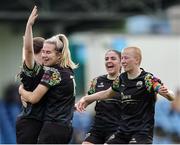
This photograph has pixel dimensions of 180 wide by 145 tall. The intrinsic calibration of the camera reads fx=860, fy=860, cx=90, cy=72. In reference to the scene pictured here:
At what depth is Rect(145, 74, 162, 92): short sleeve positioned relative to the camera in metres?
10.8

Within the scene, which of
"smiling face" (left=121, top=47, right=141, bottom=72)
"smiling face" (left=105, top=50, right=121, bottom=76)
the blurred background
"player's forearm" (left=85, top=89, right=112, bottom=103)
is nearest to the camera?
"smiling face" (left=121, top=47, right=141, bottom=72)

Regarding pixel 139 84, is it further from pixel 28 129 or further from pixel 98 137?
pixel 98 137

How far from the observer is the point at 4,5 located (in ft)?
104

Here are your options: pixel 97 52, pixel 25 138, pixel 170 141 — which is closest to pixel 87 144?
pixel 25 138

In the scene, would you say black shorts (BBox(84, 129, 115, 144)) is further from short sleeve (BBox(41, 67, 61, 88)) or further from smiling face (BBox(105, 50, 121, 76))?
short sleeve (BBox(41, 67, 61, 88))

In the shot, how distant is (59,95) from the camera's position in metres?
10.9

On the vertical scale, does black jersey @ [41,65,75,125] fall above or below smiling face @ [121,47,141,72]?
below

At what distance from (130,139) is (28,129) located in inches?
52.6

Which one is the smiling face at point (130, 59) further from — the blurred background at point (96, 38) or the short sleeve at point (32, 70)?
the blurred background at point (96, 38)


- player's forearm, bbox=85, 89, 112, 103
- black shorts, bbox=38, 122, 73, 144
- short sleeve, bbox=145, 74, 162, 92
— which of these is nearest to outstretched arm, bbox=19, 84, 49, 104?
black shorts, bbox=38, 122, 73, 144

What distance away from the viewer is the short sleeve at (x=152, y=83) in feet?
35.3

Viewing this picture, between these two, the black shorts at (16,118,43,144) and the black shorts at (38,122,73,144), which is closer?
the black shorts at (38,122,73,144)

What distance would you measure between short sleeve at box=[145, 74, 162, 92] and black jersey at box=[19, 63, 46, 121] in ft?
4.39

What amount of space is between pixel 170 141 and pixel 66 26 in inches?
508
